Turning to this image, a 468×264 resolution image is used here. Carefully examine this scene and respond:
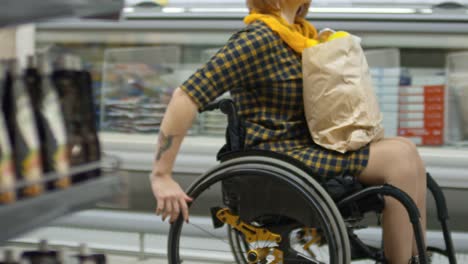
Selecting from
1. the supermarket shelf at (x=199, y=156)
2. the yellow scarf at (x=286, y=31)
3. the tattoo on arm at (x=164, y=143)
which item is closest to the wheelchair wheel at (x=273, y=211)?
the tattoo on arm at (x=164, y=143)

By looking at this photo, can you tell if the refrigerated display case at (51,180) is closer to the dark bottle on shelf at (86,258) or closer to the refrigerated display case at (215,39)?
the dark bottle on shelf at (86,258)

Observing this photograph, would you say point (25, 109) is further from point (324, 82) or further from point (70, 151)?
point (324, 82)

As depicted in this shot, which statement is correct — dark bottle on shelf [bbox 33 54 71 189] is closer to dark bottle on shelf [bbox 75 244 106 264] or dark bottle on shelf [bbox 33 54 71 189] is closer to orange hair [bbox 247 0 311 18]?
dark bottle on shelf [bbox 75 244 106 264]

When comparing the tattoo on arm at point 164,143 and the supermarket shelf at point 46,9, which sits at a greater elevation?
the supermarket shelf at point 46,9

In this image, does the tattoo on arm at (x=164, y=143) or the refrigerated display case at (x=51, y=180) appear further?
the tattoo on arm at (x=164, y=143)

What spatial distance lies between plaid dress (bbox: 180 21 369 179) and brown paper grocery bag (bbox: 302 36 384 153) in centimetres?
5

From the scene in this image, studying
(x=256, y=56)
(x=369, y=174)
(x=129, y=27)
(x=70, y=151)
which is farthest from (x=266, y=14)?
(x=129, y=27)

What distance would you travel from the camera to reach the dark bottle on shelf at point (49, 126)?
4.58 feet

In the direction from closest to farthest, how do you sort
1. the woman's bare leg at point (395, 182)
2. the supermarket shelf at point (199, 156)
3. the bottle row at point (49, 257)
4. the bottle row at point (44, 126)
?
the bottle row at point (44, 126), the bottle row at point (49, 257), the woman's bare leg at point (395, 182), the supermarket shelf at point (199, 156)

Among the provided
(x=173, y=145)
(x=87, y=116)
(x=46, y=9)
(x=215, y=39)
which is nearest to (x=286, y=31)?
(x=173, y=145)

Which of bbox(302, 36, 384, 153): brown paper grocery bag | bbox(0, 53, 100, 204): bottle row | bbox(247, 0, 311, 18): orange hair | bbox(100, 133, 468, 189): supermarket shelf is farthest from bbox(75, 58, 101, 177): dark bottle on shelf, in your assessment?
bbox(100, 133, 468, 189): supermarket shelf

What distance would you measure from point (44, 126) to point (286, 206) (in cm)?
92

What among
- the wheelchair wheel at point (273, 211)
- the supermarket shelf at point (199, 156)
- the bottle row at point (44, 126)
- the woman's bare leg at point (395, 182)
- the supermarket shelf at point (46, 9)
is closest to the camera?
the supermarket shelf at point (46, 9)

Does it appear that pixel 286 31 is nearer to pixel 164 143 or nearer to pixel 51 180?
pixel 164 143
